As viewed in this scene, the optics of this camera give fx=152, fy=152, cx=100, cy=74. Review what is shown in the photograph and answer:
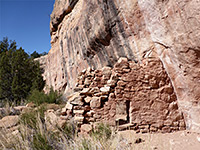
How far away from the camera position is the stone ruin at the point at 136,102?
11.5ft

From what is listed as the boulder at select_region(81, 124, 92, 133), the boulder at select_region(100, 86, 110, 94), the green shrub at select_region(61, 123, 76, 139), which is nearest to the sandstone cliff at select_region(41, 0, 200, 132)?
the boulder at select_region(100, 86, 110, 94)

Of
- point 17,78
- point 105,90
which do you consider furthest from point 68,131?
point 17,78

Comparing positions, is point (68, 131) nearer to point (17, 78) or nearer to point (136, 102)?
point (136, 102)

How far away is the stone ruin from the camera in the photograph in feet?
11.5

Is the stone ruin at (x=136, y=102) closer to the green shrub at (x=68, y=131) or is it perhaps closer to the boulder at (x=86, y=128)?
the boulder at (x=86, y=128)

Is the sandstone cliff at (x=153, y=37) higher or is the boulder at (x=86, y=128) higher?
the sandstone cliff at (x=153, y=37)

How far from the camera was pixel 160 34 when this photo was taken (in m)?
3.31

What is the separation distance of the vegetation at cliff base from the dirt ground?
8.09 metres

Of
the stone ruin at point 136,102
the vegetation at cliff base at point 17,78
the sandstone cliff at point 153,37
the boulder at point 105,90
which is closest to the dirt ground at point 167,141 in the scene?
the stone ruin at point 136,102

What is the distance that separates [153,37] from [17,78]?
8.98 m

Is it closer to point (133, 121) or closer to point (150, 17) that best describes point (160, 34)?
point (150, 17)

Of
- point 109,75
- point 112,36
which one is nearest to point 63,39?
point 112,36

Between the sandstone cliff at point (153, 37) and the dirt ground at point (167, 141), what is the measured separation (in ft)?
0.98

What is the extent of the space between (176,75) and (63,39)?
6446 millimetres
